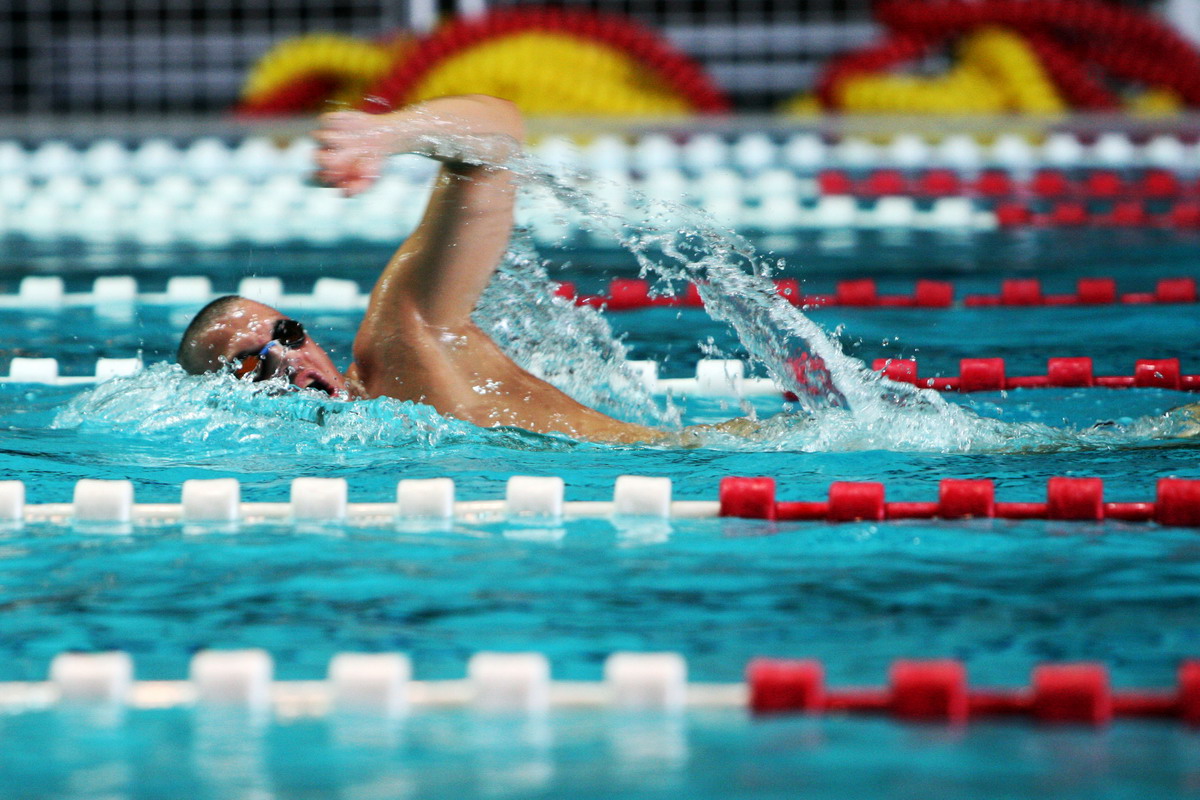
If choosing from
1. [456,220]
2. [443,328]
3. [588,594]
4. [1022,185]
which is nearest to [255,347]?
[443,328]

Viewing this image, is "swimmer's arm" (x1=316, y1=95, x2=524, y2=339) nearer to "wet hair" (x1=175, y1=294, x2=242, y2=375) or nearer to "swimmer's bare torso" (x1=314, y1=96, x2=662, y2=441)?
"swimmer's bare torso" (x1=314, y1=96, x2=662, y2=441)

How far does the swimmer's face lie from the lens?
2.95m

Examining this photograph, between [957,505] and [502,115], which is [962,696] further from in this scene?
[502,115]

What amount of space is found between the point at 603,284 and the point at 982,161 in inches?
134

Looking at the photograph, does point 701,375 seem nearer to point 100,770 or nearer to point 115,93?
point 100,770

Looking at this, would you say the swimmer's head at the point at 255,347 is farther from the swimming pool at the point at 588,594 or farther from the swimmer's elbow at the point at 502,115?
the swimmer's elbow at the point at 502,115

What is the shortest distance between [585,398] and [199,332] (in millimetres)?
855

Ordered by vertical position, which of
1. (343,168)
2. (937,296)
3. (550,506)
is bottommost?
(550,506)

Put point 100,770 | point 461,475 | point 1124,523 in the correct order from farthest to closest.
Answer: point 461,475 → point 1124,523 → point 100,770

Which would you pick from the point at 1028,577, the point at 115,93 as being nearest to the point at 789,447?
the point at 1028,577

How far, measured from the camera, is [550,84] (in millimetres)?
8523

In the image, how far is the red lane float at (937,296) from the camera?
4.68 meters

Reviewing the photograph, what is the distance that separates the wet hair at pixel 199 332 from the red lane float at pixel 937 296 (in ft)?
5.44

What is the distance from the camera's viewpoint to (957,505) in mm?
2500
